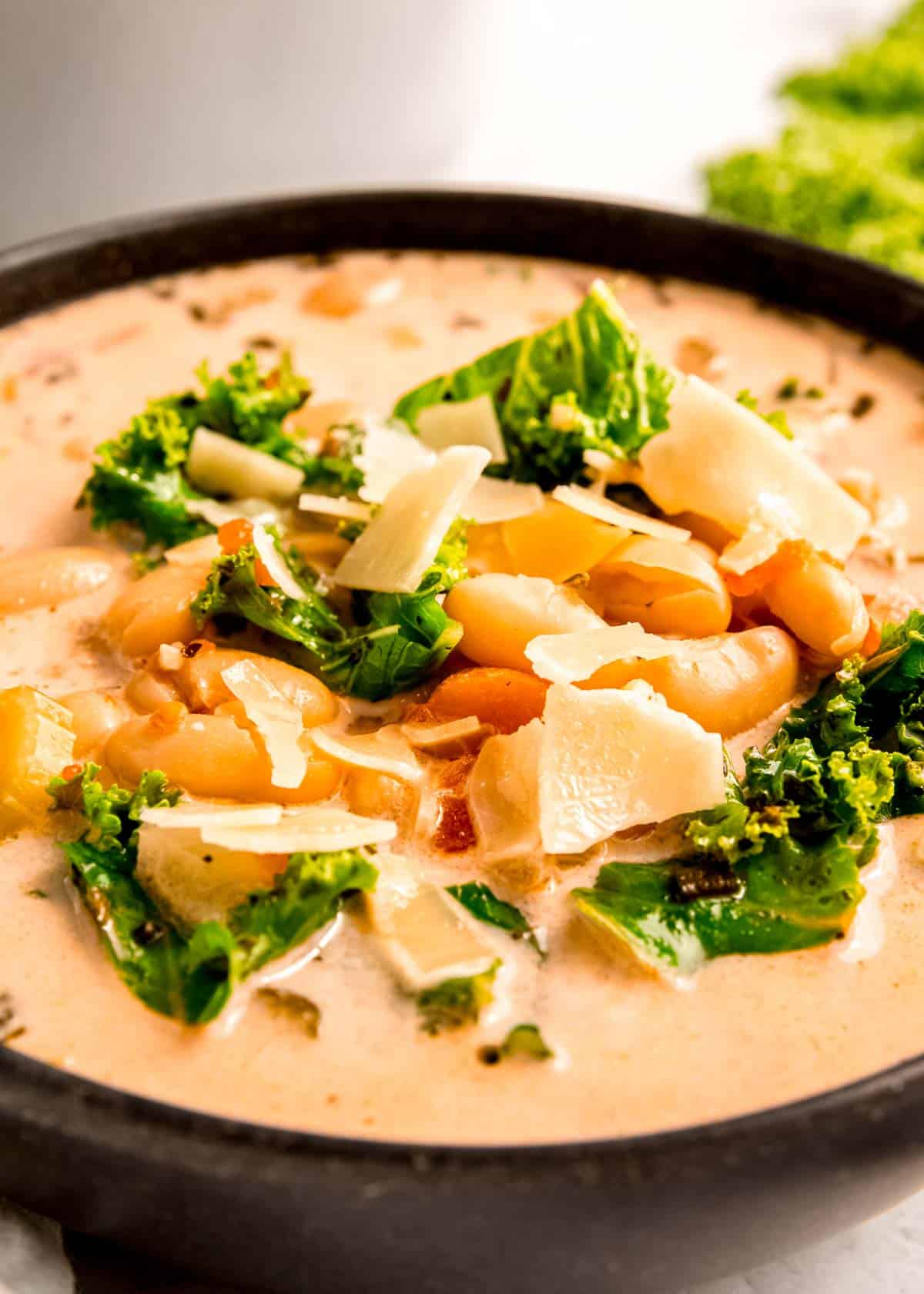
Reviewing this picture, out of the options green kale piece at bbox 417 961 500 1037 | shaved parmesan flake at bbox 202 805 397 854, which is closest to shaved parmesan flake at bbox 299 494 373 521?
shaved parmesan flake at bbox 202 805 397 854

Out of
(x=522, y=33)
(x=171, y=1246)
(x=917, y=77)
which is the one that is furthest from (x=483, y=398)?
(x=917, y=77)

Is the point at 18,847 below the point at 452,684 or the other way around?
below

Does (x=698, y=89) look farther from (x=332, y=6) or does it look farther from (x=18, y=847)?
(x=18, y=847)

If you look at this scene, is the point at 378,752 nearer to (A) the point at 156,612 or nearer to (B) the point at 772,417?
(A) the point at 156,612

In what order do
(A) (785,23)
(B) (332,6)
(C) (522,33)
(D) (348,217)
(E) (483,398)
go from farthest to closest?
1. (A) (785,23)
2. (C) (522,33)
3. (B) (332,6)
4. (D) (348,217)
5. (E) (483,398)

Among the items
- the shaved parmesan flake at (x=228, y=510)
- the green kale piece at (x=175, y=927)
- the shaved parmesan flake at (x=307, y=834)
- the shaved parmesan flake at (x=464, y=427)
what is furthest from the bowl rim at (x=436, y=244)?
the shaved parmesan flake at (x=307, y=834)

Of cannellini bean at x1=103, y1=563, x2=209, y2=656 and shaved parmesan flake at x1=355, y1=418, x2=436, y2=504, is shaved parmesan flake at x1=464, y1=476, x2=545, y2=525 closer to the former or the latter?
shaved parmesan flake at x1=355, y1=418, x2=436, y2=504

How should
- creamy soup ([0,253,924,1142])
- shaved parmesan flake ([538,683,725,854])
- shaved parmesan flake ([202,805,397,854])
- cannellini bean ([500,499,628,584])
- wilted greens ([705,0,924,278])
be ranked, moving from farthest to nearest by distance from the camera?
1. wilted greens ([705,0,924,278])
2. cannellini bean ([500,499,628,584])
3. shaved parmesan flake ([538,683,725,854])
4. shaved parmesan flake ([202,805,397,854])
5. creamy soup ([0,253,924,1142])

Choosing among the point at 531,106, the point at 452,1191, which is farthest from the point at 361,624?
the point at 531,106
